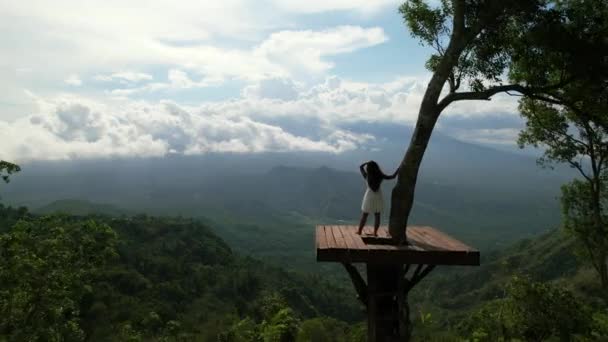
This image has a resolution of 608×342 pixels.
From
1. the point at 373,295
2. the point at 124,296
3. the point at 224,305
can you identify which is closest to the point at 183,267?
the point at 224,305

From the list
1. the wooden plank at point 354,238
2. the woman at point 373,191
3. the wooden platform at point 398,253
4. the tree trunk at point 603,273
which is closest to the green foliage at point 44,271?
the wooden plank at point 354,238

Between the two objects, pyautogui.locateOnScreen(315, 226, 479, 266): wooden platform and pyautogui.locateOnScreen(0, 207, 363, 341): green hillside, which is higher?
pyautogui.locateOnScreen(315, 226, 479, 266): wooden platform

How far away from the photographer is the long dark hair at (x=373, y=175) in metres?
10.5

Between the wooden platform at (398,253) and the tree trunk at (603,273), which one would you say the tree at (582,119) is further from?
the wooden platform at (398,253)

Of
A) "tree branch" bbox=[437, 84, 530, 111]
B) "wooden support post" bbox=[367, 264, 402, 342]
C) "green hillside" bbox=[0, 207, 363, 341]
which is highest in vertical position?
"tree branch" bbox=[437, 84, 530, 111]

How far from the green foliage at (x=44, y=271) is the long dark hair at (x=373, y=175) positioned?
1017cm

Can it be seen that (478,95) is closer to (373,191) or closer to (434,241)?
(373,191)

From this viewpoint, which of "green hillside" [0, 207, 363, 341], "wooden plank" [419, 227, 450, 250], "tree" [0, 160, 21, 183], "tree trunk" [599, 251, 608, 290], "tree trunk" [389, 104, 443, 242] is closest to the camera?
"wooden plank" [419, 227, 450, 250]

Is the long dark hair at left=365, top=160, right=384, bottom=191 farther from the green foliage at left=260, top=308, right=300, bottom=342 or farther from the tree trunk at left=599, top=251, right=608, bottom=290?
the tree trunk at left=599, top=251, right=608, bottom=290

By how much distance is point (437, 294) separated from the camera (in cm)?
14612

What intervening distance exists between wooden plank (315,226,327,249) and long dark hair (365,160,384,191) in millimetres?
1610

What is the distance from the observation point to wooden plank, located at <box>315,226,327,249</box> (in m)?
9.03

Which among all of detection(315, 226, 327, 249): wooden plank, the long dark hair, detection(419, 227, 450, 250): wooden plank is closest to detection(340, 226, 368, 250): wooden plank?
detection(315, 226, 327, 249): wooden plank

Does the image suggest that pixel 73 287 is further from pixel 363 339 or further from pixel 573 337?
pixel 573 337
